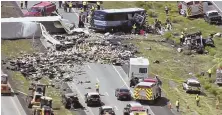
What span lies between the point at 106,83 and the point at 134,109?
1149 centimetres

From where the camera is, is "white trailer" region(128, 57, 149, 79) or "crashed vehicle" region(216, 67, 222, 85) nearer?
"white trailer" region(128, 57, 149, 79)

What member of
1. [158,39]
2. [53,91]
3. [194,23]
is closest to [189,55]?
[158,39]

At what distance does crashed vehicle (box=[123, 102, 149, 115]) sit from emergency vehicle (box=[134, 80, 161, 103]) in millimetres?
3154

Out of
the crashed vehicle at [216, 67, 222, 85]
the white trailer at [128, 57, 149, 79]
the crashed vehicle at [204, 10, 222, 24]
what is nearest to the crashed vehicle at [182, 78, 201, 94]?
the crashed vehicle at [216, 67, 222, 85]

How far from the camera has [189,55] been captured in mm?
92062

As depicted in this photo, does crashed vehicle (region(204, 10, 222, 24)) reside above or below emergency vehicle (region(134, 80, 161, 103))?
above

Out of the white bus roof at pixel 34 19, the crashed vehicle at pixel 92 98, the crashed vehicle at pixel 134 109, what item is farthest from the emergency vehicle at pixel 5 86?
the white bus roof at pixel 34 19

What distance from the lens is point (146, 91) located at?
243ft

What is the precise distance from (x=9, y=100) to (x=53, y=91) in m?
5.31

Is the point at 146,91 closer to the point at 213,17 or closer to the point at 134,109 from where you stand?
the point at 134,109

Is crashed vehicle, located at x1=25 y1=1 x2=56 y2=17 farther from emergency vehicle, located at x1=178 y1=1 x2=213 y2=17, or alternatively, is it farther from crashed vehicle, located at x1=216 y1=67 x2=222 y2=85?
crashed vehicle, located at x1=216 y1=67 x2=222 y2=85

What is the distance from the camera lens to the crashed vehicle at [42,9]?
102188mm

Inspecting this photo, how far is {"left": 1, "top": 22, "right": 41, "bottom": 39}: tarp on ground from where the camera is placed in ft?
310

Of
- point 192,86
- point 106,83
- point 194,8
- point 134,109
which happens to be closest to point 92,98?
point 134,109
